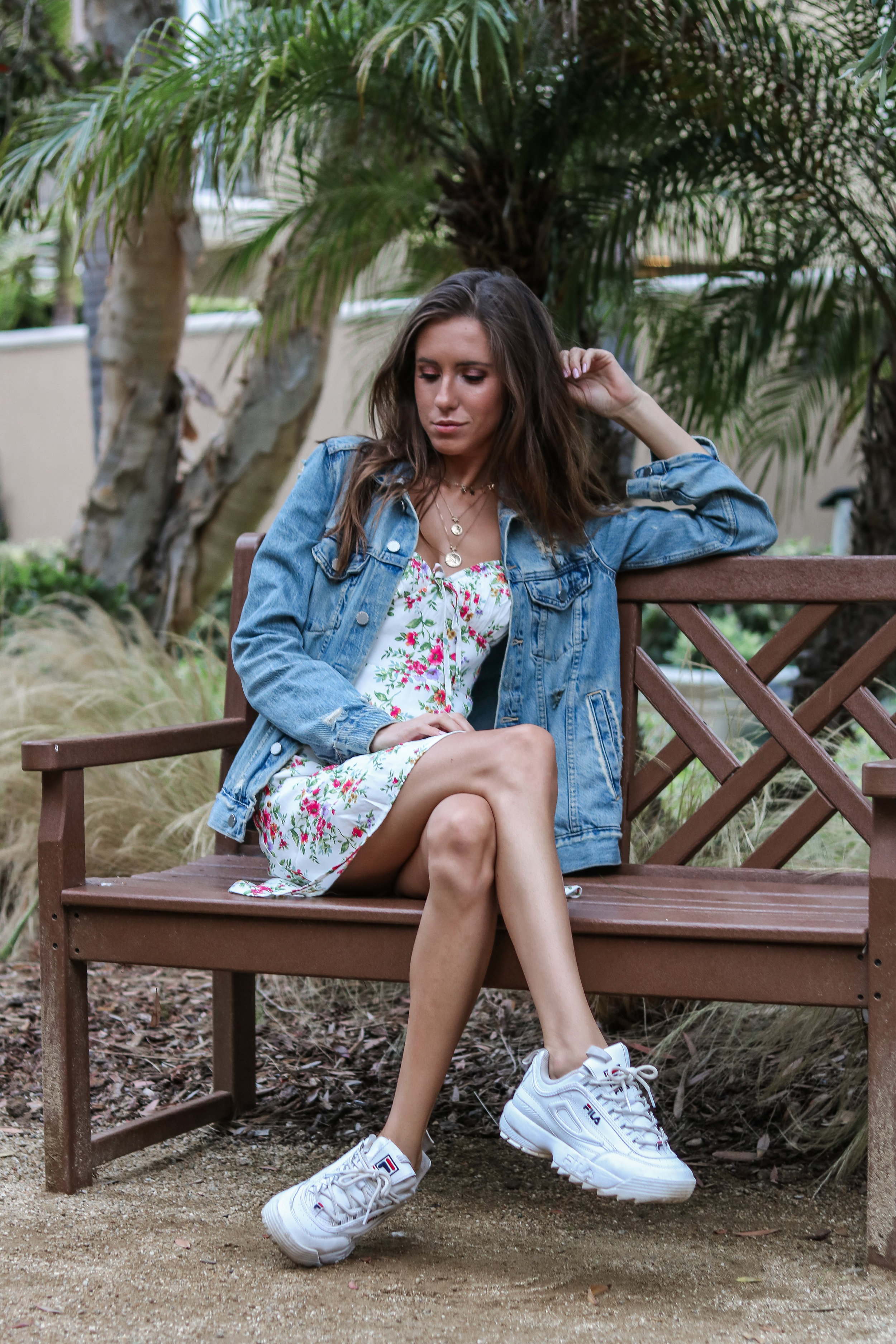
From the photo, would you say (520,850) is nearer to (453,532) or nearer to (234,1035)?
(453,532)

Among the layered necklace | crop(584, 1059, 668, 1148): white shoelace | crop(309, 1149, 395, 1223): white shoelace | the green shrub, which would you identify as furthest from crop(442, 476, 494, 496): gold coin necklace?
the green shrub

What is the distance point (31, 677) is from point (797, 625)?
10.8ft

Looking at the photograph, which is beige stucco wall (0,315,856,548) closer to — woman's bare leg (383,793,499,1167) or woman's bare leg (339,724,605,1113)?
woman's bare leg (339,724,605,1113)

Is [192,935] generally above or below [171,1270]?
above

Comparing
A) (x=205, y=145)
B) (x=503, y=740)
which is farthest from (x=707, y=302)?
(x=503, y=740)

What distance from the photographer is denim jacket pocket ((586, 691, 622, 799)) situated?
2.78 metres

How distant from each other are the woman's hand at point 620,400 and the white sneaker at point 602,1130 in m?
1.34

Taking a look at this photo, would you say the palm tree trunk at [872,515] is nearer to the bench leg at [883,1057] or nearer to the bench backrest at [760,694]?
the bench backrest at [760,694]

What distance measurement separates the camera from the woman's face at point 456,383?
9.05 ft

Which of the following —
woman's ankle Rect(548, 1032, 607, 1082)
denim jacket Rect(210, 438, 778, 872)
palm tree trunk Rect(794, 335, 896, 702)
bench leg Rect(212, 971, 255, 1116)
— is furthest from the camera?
palm tree trunk Rect(794, 335, 896, 702)

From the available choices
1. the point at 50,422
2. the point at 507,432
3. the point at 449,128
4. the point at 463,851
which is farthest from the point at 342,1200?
the point at 50,422

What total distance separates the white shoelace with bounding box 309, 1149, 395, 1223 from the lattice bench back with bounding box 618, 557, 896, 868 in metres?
0.95

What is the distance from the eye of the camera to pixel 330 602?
2777mm

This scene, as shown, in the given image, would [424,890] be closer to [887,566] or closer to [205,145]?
[887,566]
